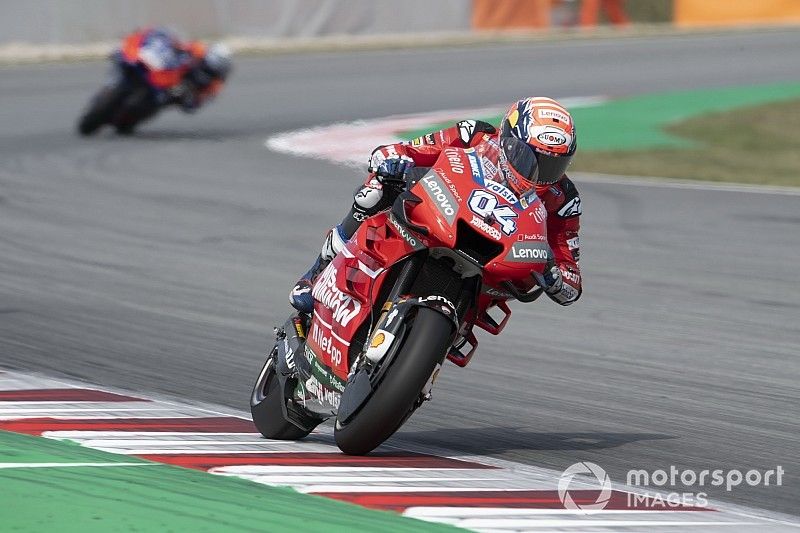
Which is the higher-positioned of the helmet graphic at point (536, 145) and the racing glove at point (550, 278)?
the helmet graphic at point (536, 145)

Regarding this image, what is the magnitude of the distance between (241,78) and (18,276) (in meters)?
13.7

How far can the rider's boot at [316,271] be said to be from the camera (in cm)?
624

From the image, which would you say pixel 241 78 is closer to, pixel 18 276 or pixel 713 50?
pixel 713 50

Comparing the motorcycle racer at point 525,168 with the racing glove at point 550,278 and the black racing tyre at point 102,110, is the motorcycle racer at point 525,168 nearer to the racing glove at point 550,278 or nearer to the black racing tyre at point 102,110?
the racing glove at point 550,278

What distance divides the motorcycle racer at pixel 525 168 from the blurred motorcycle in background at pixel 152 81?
40.5ft

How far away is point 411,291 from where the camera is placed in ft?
18.6

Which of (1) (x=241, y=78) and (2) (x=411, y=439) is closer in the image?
(2) (x=411, y=439)

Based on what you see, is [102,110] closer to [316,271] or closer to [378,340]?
[316,271]

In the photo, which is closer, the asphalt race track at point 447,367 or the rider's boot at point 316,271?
the rider's boot at point 316,271

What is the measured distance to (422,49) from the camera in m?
28.9

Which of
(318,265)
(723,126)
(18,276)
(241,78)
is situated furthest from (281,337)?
(241,78)

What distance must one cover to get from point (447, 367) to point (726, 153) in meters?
10.2

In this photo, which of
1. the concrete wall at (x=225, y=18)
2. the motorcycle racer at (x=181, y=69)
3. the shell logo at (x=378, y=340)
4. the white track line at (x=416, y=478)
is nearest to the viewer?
the white track line at (x=416, y=478)

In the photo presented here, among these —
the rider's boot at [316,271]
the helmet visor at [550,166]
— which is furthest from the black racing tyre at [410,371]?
the rider's boot at [316,271]
